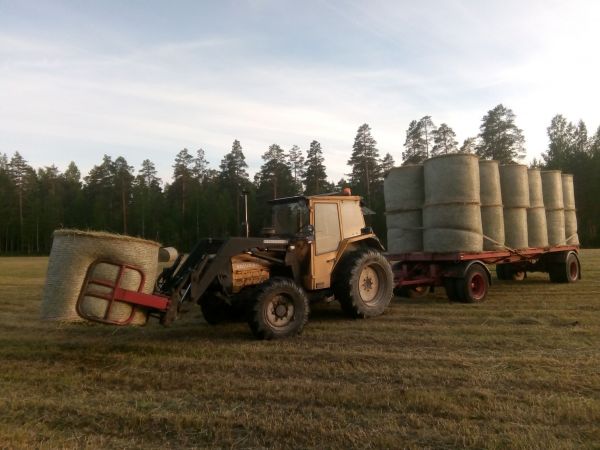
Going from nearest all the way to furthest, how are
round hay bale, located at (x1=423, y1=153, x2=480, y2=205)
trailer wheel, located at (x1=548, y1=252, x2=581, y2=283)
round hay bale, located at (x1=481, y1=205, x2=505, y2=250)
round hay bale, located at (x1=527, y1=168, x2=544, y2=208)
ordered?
round hay bale, located at (x1=423, y1=153, x2=480, y2=205) → round hay bale, located at (x1=481, y1=205, x2=505, y2=250) → round hay bale, located at (x1=527, y1=168, x2=544, y2=208) → trailer wheel, located at (x1=548, y1=252, x2=581, y2=283)

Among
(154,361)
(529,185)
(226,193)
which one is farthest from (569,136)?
(154,361)

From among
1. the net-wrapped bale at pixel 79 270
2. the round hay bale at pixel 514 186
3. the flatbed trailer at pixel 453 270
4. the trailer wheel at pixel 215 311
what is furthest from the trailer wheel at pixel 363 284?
the round hay bale at pixel 514 186

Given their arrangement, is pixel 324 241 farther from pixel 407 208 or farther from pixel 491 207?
pixel 491 207

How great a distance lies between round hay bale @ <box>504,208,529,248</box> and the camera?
11281 millimetres

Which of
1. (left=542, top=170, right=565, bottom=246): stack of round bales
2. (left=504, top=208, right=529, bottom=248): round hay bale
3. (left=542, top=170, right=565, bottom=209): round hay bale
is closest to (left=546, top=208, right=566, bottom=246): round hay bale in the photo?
(left=542, top=170, right=565, bottom=246): stack of round bales

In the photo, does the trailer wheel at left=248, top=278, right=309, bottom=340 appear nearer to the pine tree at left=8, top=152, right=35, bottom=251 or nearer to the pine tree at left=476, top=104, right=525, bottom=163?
the pine tree at left=476, top=104, right=525, bottom=163

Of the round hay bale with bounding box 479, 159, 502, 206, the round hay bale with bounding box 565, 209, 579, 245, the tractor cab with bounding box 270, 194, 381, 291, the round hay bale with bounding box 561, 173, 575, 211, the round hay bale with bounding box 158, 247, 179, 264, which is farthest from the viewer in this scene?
the round hay bale with bounding box 561, 173, 575, 211

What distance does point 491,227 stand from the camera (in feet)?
35.4

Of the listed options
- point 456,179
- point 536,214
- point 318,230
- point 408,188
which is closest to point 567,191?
point 536,214

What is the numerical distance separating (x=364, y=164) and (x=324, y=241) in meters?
46.2

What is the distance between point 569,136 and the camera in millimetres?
56438

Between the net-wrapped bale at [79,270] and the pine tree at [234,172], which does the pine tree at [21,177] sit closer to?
the pine tree at [234,172]

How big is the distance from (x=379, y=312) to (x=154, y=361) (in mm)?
4174

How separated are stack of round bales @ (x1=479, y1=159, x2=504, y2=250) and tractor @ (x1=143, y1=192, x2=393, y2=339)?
10.0 feet
